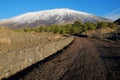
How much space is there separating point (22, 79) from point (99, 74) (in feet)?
14.1

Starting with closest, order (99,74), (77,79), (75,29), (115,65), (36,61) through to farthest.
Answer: (77,79)
(99,74)
(115,65)
(36,61)
(75,29)

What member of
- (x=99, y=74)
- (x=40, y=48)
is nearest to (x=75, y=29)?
(x=40, y=48)

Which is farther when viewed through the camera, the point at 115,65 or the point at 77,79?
the point at 115,65

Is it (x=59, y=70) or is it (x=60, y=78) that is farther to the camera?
(x=59, y=70)

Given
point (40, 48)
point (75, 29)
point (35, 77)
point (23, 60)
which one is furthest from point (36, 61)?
point (75, 29)

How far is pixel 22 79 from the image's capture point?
1252 centimetres

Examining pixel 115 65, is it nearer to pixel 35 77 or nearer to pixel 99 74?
pixel 99 74

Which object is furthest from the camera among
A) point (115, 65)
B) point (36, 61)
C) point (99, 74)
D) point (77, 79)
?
point (36, 61)

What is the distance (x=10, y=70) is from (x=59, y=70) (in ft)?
9.98

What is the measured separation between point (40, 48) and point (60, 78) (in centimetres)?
805

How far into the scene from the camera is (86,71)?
13.5 m

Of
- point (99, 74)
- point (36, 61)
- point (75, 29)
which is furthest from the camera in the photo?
point (75, 29)

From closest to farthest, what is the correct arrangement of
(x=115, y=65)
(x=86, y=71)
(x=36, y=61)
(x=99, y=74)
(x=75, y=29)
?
(x=99, y=74)
(x=86, y=71)
(x=115, y=65)
(x=36, y=61)
(x=75, y=29)

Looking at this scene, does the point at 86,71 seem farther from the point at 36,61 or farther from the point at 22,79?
the point at 36,61
